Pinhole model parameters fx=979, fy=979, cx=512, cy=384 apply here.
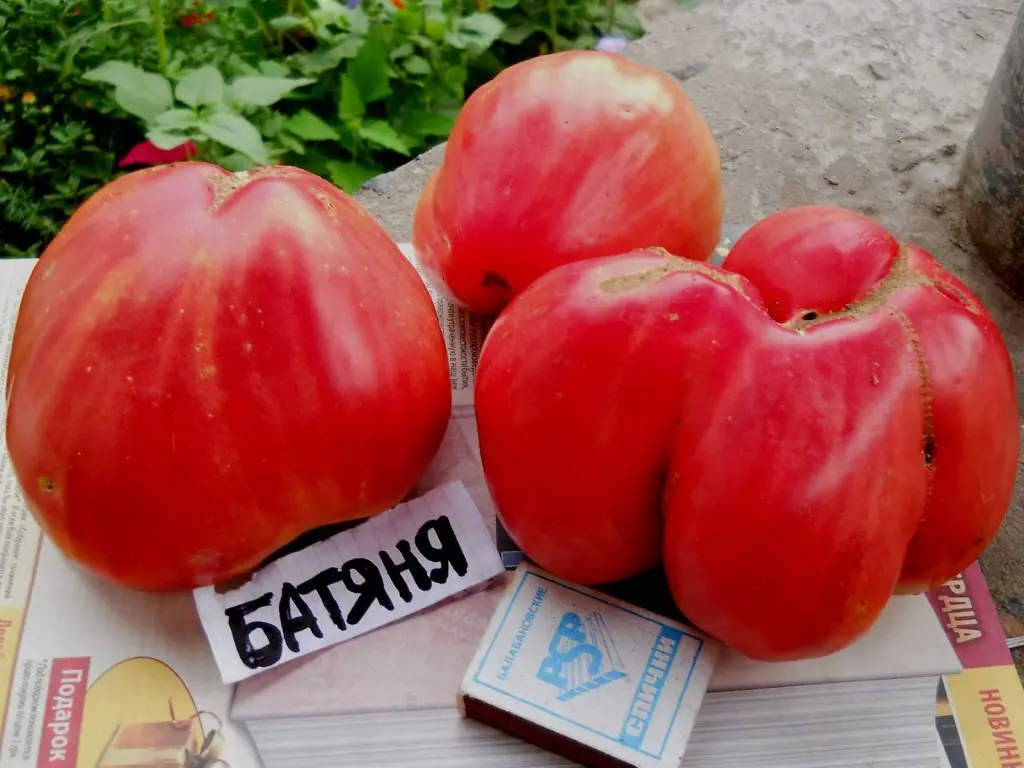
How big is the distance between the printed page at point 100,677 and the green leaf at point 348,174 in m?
0.46

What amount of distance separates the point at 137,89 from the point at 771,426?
1.87 ft

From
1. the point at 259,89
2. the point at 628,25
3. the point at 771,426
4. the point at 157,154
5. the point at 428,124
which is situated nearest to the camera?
the point at 771,426

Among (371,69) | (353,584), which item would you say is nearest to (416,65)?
(371,69)

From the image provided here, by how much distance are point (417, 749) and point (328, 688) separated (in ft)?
0.19

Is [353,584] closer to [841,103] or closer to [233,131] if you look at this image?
[233,131]

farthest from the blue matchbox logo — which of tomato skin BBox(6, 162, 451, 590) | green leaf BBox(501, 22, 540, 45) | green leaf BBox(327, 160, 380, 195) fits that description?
green leaf BBox(501, 22, 540, 45)

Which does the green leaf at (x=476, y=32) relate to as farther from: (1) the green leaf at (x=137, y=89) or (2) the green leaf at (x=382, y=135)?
(1) the green leaf at (x=137, y=89)

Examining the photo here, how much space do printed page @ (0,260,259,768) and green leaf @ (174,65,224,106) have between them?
35cm

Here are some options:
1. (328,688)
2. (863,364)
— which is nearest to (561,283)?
(863,364)

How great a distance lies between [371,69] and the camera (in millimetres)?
944

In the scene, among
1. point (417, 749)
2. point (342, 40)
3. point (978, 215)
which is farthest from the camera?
point (342, 40)

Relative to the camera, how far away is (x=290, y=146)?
0.92m

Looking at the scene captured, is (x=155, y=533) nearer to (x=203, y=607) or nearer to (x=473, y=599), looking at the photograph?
(x=203, y=607)

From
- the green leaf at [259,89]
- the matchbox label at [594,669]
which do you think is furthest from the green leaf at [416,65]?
the matchbox label at [594,669]
